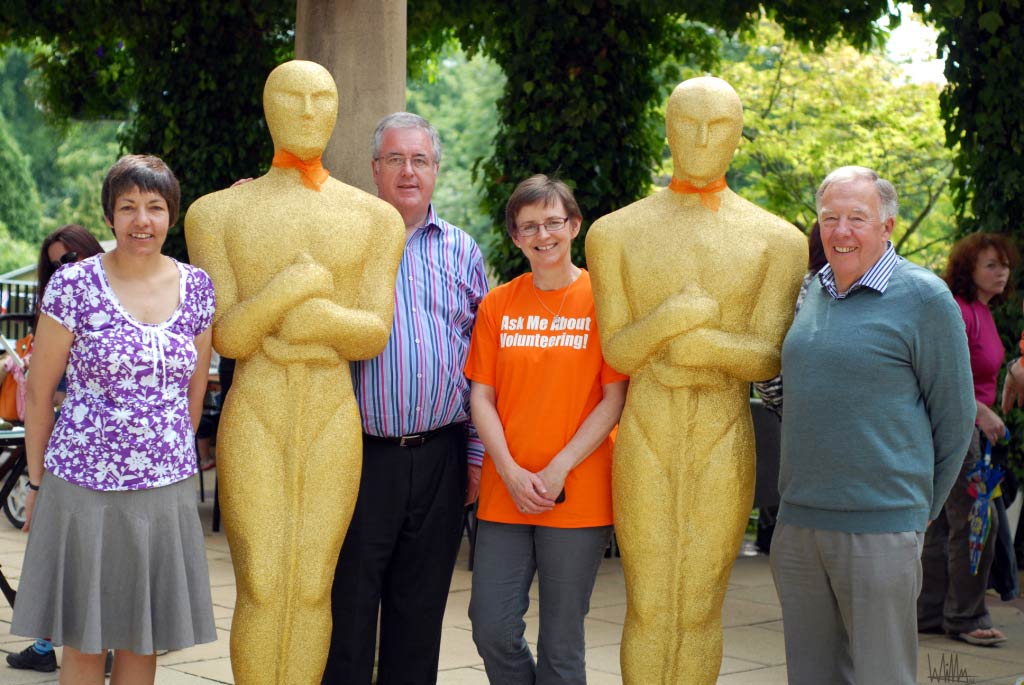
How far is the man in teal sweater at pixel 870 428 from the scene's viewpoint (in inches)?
132

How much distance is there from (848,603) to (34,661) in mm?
3239

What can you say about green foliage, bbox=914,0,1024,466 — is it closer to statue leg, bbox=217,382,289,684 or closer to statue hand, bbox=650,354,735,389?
statue hand, bbox=650,354,735,389

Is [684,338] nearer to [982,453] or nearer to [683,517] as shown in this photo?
[683,517]

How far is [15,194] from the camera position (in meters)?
35.2

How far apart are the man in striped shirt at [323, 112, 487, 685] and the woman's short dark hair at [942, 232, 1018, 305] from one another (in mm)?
2685

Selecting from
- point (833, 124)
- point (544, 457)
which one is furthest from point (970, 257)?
point (833, 124)

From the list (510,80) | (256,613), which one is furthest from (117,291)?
(510,80)

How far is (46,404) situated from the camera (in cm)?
359

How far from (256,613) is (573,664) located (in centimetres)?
91

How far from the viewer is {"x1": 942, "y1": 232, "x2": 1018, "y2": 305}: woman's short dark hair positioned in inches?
224

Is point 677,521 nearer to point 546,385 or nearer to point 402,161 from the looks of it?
point 546,385

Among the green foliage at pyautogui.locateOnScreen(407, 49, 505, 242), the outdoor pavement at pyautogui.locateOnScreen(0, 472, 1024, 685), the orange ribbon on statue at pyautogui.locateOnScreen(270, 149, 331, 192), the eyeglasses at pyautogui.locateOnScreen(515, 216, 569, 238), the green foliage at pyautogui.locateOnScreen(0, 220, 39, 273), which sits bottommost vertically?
the outdoor pavement at pyautogui.locateOnScreen(0, 472, 1024, 685)

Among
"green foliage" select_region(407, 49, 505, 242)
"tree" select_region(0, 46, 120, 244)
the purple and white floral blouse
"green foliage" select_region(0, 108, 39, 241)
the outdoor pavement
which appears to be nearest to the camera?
the purple and white floral blouse

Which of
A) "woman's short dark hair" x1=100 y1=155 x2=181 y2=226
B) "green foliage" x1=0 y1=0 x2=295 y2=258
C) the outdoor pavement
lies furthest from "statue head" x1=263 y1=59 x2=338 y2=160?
"green foliage" x1=0 y1=0 x2=295 y2=258
